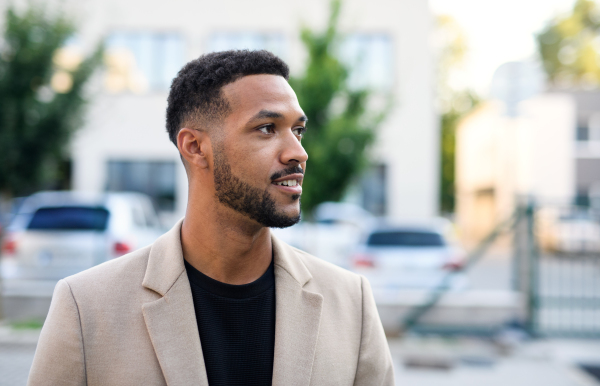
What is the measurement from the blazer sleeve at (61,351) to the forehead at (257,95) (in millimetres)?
775

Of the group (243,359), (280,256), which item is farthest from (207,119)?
(243,359)

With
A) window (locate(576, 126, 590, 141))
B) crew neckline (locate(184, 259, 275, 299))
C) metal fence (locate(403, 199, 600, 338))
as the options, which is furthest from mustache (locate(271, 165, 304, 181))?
window (locate(576, 126, 590, 141))

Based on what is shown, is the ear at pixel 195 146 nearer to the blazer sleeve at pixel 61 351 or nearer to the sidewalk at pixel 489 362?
the blazer sleeve at pixel 61 351

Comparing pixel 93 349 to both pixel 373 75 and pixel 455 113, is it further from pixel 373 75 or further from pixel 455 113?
pixel 455 113

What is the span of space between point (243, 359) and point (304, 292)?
296mm

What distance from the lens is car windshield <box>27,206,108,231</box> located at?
8.05 m

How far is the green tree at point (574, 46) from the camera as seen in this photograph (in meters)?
44.4

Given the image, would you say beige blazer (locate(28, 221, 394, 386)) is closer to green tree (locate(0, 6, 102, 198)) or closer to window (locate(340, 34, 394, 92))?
green tree (locate(0, 6, 102, 198))

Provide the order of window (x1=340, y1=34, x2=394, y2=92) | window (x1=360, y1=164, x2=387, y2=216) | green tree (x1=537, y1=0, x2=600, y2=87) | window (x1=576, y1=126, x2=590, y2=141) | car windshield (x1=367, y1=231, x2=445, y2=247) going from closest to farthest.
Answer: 1. car windshield (x1=367, y1=231, x2=445, y2=247)
2. window (x1=340, y1=34, x2=394, y2=92)
3. window (x1=360, y1=164, x2=387, y2=216)
4. window (x1=576, y1=126, x2=590, y2=141)
5. green tree (x1=537, y1=0, x2=600, y2=87)

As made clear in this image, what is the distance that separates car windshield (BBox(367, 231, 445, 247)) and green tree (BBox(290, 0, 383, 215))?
242cm

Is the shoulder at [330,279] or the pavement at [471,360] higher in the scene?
the shoulder at [330,279]

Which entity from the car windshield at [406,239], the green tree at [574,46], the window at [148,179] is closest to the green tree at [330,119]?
the car windshield at [406,239]

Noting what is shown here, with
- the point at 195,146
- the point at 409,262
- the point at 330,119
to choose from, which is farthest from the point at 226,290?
the point at 330,119

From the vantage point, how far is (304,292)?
6.02 feet
